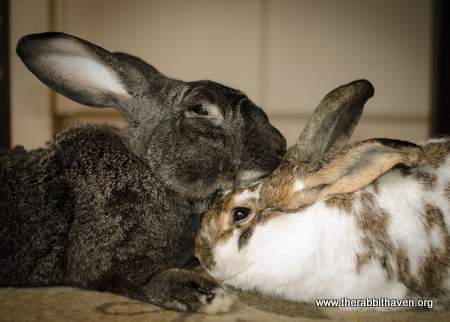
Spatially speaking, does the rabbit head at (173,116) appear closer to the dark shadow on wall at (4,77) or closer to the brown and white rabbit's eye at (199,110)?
the brown and white rabbit's eye at (199,110)

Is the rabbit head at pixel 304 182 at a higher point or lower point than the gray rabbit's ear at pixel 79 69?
lower

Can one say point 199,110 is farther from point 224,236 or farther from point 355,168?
point 355,168

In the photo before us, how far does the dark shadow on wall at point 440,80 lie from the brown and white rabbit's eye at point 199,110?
7.09ft

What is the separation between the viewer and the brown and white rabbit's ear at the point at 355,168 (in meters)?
1.16

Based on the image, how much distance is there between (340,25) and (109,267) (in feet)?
8.06

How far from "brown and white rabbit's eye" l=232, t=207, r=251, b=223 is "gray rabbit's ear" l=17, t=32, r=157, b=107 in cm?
60

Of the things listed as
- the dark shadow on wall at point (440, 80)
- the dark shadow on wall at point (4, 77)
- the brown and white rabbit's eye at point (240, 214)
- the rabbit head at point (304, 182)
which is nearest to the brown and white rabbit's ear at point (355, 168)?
the rabbit head at point (304, 182)

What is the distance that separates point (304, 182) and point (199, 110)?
447 millimetres

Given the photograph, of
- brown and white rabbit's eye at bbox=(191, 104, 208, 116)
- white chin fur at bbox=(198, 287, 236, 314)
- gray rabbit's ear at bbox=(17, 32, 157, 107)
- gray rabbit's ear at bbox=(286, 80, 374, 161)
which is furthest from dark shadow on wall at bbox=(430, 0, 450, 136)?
white chin fur at bbox=(198, 287, 236, 314)

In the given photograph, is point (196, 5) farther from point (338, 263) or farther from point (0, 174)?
point (338, 263)

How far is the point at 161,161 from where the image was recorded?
148cm

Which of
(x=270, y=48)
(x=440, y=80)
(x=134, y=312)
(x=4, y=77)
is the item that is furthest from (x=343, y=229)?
(x=4, y=77)

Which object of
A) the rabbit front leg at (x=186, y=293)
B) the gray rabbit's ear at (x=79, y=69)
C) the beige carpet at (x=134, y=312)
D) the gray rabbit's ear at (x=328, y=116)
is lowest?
the beige carpet at (x=134, y=312)

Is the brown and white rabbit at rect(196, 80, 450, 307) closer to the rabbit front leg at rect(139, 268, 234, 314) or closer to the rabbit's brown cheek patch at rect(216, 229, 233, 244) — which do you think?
the rabbit's brown cheek patch at rect(216, 229, 233, 244)
